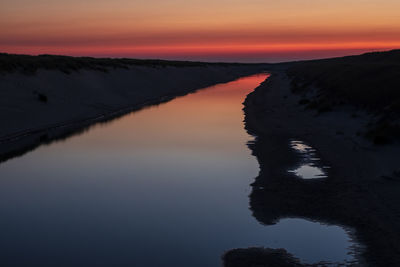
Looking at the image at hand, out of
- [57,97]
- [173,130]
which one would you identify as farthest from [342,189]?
[57,97]

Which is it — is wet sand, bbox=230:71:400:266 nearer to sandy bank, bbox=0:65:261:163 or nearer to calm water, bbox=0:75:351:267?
calm water, bbox=0:75:351:267

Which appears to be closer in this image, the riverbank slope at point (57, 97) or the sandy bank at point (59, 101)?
the sandy bank at point (59, 101)

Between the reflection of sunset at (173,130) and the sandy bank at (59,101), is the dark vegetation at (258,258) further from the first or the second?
the sandy bank at (59,101)

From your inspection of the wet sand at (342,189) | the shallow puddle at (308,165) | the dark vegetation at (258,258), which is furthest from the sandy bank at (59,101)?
the dark vegetation at (258,258)

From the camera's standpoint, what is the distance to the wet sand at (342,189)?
8.55 meters

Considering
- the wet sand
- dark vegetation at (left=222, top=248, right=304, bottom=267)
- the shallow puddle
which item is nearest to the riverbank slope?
the wet sand

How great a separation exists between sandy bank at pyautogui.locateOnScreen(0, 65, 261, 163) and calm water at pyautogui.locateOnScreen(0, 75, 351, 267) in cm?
377

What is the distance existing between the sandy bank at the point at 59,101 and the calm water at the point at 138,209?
3771 millimetres

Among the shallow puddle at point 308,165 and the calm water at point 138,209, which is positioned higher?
the shallow puddle at point 308,165

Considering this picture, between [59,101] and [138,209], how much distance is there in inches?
859

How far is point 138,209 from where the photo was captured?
1024 cm

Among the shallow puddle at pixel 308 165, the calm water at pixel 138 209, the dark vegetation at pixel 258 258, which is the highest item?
the shallow puddle at pixel 308 165

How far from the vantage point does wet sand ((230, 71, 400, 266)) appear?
855cm

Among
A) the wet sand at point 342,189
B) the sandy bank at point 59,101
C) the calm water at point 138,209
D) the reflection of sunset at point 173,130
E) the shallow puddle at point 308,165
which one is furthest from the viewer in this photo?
the sandy bank at point 59,101
